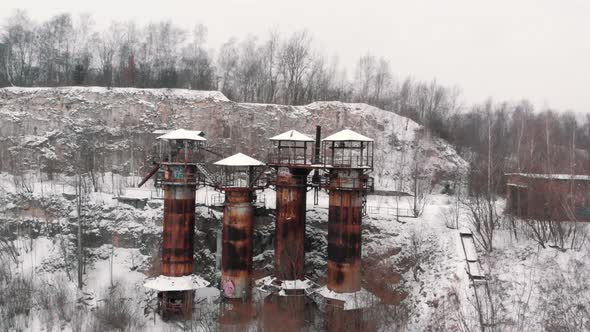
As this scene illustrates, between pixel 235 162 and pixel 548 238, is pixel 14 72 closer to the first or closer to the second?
pixel 235 162

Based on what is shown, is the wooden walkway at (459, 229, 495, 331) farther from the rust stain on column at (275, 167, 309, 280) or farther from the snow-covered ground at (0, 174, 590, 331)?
the rust stain on column at (275, 167, 309, 280)

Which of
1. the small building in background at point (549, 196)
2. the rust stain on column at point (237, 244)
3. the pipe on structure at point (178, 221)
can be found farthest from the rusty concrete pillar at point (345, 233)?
the small building in background at point (549, 196)

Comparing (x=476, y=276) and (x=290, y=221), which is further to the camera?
(x=290, y=221)

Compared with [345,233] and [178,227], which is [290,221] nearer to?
[345,233]

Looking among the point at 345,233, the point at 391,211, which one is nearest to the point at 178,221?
the point at 345,233

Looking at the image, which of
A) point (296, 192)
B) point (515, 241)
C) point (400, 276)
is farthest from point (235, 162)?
point (515, 241)

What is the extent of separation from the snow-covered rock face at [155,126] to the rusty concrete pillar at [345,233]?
14510mm

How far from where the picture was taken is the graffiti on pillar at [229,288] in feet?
78.2

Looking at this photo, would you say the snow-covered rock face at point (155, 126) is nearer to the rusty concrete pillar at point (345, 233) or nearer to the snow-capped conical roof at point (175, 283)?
the rusty concrete pillar at point (345, 233)

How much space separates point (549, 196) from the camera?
81.1ft

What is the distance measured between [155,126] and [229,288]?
67.8 ft

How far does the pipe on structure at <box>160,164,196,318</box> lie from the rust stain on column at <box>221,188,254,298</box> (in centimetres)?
224

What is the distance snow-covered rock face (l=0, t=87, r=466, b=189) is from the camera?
36906 millimetres

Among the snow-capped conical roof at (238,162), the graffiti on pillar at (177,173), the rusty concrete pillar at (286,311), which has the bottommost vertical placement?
the rusty concrete pillar at (286,311)
